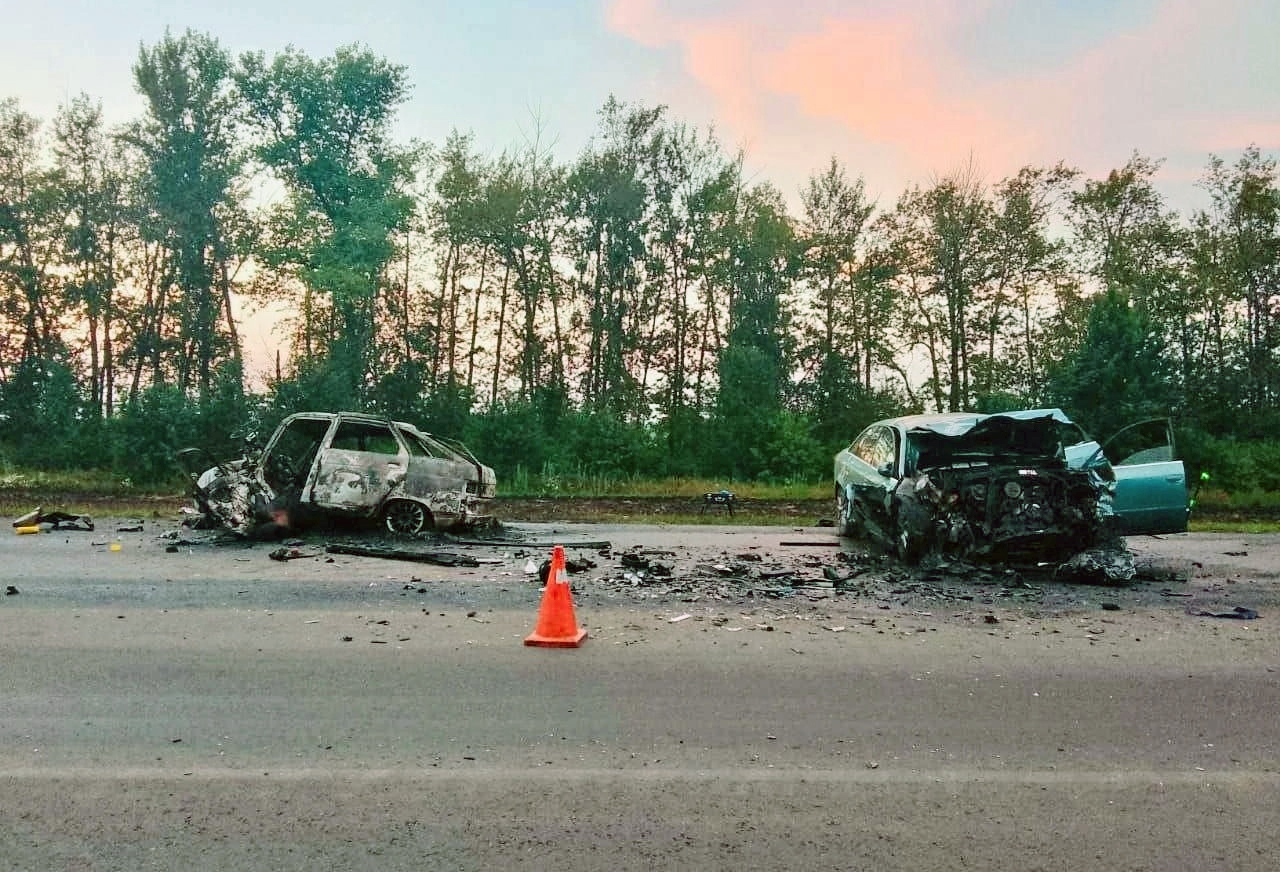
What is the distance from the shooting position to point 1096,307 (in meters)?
27.7

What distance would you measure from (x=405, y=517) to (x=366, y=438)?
1237 millimetres

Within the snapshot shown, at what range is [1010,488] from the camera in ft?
30.9

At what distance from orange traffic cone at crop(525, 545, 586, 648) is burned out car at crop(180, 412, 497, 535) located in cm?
622

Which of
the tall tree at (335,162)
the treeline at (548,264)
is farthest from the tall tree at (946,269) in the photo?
the tall tree at (335,162)

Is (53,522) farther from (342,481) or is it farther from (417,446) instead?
(417,446)

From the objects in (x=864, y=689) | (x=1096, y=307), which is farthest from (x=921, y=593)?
(x=1096, y=307)

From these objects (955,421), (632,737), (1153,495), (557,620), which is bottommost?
(632,737)

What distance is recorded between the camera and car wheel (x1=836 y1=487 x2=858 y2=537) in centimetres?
1284

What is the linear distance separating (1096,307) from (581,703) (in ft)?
89.8

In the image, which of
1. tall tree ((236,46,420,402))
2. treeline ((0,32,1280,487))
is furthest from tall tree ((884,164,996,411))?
tall tree ((236,46,420,402))

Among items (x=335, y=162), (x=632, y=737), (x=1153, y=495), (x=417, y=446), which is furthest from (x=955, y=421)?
(x=335, y=162)

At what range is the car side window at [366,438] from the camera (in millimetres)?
12328

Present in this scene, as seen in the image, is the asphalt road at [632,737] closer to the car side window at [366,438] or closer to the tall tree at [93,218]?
the car side window at [366,438]

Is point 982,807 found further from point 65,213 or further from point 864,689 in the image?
point 65,213
